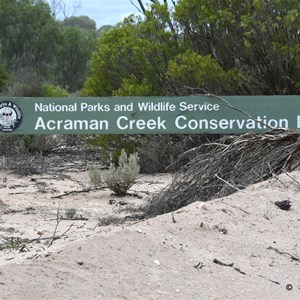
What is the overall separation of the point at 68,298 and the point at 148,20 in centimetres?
1365

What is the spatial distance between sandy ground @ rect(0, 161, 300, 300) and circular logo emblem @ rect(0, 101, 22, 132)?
299 centimetres

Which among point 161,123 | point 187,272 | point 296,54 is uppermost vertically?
point 296,54

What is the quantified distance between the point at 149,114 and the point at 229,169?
260cm

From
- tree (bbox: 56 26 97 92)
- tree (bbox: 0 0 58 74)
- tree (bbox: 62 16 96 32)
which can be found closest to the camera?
tree (bbox: 0 0 58 74)

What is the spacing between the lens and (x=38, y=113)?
13.0 metres

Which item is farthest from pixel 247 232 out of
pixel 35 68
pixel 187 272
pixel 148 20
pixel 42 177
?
pixel 35 68

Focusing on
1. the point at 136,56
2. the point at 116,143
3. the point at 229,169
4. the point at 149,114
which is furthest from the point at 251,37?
the point at 229,169

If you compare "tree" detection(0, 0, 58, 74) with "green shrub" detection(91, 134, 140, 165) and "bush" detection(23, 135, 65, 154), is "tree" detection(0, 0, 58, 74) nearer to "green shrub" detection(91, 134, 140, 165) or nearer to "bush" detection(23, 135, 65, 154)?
Answer: "bush" detection(23, 135, 65, 154)

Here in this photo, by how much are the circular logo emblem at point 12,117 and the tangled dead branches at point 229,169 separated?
3.33 meters

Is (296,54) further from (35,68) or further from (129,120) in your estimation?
(35,68)

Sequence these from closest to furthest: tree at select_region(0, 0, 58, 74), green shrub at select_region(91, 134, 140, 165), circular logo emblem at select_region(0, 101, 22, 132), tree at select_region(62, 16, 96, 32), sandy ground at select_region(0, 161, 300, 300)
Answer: sandy ground at select_region(0, 161, 300, 300) → circular logo emblem at select_region(0, 101, 22, 132) → green shrub at select_region(91, 134, 140, 165) → tree at select_region(0, 0, 58, 74) → tree at select_region(62, 16, 96, 32)

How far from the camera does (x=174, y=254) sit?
22.8ft

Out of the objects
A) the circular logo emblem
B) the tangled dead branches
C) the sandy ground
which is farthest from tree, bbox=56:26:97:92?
the sandy ground

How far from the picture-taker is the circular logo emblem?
509 inches
